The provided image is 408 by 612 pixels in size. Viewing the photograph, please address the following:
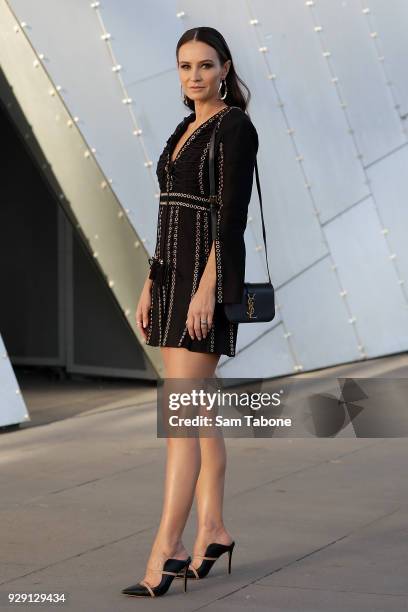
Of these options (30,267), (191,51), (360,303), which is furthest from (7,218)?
(191,51)

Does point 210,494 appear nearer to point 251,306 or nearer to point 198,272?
point 251,306

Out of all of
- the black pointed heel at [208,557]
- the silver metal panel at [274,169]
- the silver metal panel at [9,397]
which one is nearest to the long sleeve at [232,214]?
the black pointed heel at [208,557]

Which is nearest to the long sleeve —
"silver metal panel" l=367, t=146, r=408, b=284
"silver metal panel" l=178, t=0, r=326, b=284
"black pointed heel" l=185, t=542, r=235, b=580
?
"black pointed heel" l=185, t=542, r=235, b=580

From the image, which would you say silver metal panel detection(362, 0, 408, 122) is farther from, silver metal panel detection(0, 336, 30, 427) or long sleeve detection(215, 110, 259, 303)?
long sleeve detection(215, 110, 259, 303)

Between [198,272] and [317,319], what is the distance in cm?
652

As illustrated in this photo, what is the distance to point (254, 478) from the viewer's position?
6.82 m

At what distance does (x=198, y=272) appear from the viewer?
4637 millimetres

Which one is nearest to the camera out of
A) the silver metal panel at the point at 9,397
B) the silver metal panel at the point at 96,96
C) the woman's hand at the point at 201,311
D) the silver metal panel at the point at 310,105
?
the woman's hand at the point at 201,311

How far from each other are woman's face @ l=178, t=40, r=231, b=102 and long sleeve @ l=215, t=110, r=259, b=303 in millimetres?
243

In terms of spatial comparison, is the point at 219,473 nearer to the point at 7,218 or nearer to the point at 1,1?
the point at 1,1

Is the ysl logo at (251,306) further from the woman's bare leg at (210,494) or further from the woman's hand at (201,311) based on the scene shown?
the woman's bare leg at (210,494)

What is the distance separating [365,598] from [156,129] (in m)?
5.81

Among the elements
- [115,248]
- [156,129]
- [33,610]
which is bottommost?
[33,610]

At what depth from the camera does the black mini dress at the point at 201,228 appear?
455 cm
